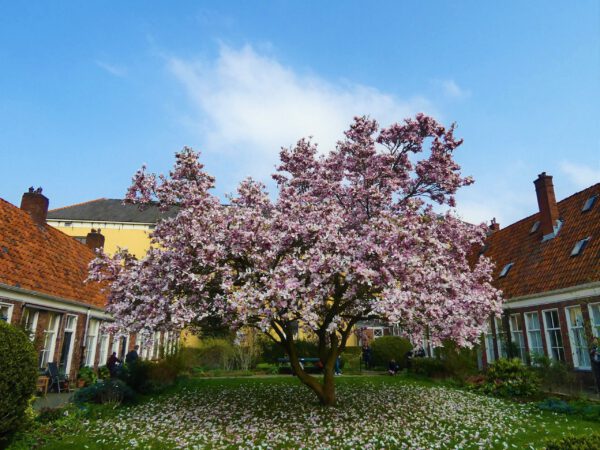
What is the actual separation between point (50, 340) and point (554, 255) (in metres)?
23.5

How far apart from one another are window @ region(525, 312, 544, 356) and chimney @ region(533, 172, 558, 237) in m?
4.47

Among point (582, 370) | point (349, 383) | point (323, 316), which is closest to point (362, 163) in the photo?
point (323, 316)

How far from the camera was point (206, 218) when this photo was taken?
11.0m

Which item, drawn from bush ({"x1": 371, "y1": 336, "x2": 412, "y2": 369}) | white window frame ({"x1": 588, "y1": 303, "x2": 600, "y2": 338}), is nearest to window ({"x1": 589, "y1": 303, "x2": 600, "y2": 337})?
white window frame ({"x1": 588, "y1": 303, "x2": 600, "y2": 338})

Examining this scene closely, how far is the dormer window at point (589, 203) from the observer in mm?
20438

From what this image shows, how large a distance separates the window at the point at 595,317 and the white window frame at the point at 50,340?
873 inches

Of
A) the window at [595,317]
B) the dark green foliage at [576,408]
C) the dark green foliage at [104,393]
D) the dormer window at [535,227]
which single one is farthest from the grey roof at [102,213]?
the dark green foliage at [576,408]

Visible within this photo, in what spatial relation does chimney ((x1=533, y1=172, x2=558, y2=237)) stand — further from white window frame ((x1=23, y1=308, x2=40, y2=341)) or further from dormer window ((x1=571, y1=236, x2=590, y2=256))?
white window frame ((x1=23, y1=308, x2=40, y2=341))

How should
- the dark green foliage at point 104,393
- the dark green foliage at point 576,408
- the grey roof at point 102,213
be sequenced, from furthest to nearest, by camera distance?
the grey roof at point 102,213
the dark green foliage at point 104,393
the dark green foliage at point 576,408

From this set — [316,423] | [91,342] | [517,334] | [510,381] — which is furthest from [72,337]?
[517,334]

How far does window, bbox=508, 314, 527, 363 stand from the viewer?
848 inches

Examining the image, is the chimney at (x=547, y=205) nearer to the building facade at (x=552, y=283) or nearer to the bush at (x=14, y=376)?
the building facade at (x=552, y=283)

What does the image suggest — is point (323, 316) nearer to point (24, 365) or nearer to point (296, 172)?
point (296, 172)

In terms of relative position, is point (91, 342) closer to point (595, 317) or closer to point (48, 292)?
point (48, 292)
